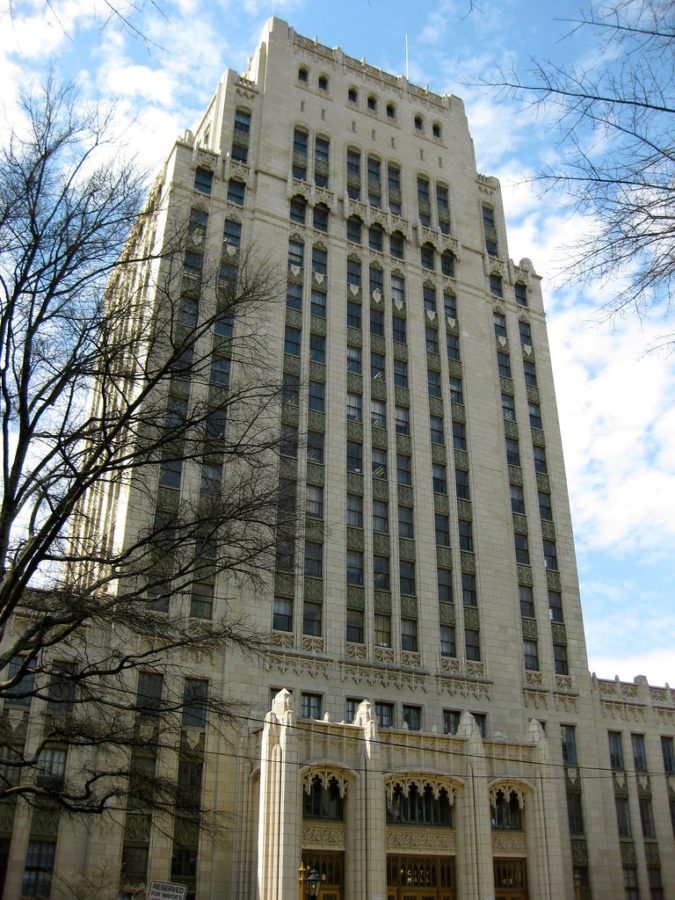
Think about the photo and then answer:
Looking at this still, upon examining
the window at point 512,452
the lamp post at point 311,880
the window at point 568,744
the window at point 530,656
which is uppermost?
the window at point 512,452

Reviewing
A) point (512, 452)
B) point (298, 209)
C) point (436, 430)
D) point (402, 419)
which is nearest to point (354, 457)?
point (402, 419)

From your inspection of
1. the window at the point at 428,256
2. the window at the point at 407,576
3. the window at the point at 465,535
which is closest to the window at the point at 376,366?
the window at the point at 428,256

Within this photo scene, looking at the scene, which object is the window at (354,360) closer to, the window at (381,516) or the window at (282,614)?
the window at (381,516)

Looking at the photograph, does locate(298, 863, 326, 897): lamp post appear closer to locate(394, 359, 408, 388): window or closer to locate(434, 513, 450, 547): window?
locate(434, 513, 450, 547): window

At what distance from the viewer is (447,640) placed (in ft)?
136

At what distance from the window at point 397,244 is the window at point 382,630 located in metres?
23.5

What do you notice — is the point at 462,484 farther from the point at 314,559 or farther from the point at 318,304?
the point at 318,304

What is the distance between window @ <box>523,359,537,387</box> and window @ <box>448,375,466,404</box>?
5624 millimetres

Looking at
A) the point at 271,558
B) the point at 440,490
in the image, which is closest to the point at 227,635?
the point at 271,558

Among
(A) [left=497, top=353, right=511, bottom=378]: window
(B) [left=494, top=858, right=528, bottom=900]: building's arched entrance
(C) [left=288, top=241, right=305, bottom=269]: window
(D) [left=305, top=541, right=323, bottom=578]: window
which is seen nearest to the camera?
(B) [left=494, top=858, right=528, bottom=900]: building's arched entrance

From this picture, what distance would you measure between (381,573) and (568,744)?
13118 mm

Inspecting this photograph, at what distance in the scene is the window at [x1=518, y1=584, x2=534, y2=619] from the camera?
4459 centimetres

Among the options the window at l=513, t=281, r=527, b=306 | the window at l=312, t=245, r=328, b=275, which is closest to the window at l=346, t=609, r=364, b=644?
the window at l=312, t=245, r=328, b=275

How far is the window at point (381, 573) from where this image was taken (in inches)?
1610
